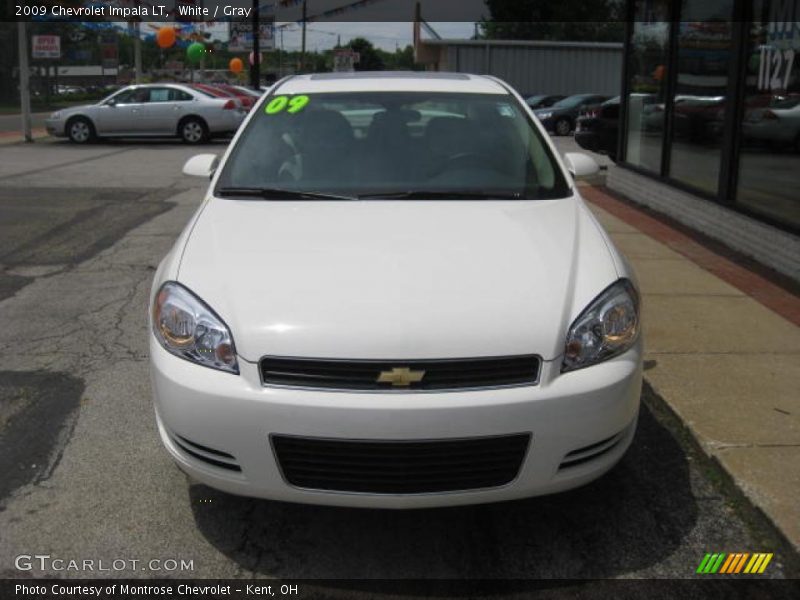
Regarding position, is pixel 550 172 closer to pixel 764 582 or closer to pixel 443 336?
pixel 443 336

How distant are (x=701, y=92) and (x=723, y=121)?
995 mm

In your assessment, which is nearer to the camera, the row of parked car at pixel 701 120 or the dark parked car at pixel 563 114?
the row of parked car at pixel 701 120

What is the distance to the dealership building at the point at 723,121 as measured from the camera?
7172mm

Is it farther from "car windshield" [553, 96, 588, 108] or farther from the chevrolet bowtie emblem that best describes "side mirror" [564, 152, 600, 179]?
"car windshield" [553, 96, 588, 108]

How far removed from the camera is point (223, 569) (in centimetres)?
296

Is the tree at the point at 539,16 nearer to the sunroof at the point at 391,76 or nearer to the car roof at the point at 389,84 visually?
the sunroof at the point at 391,76

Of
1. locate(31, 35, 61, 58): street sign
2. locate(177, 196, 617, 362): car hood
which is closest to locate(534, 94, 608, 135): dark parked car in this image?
locate(31, 35, 61, 58): street sign

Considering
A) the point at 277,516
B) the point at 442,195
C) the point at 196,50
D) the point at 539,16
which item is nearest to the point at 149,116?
the point at 196,50

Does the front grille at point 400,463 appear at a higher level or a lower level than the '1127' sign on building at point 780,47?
lower

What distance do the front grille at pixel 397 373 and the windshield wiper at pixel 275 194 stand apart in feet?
4.30

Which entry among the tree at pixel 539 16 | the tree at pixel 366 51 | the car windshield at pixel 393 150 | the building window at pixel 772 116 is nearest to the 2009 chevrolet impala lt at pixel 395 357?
the car windshield at pixel 393 150

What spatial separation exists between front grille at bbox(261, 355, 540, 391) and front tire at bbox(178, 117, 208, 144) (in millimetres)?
19736

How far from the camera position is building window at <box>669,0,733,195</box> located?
27.6 ft

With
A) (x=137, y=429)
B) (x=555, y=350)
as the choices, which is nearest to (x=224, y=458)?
(x=555, y=350)
